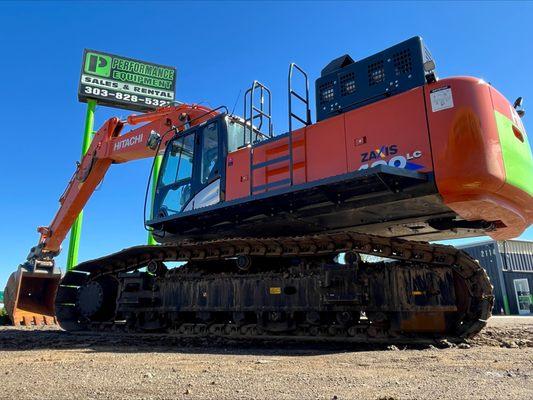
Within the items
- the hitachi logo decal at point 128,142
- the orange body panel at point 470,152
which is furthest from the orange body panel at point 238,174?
the hitachi logo decal at point 128,142

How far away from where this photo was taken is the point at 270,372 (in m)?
4.10

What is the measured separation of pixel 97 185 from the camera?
450 inches

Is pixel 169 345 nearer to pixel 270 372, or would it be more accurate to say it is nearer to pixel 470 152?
pixel 270 372

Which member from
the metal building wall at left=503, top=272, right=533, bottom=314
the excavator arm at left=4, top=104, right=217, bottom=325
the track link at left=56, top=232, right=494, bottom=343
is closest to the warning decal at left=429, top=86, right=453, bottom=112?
the track link at left=56, top=232, right=494, bottom=343

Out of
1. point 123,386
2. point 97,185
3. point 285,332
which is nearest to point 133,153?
point 97,185

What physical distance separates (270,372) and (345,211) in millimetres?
2876

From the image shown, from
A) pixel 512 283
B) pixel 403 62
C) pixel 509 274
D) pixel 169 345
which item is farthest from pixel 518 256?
pixel 169 345

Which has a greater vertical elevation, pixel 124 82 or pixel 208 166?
pixel 124 82

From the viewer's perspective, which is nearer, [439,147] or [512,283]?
[439,147]

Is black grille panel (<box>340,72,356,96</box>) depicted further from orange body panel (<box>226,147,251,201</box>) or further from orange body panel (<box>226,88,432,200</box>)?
orange body panel (<box>226,147,251,201</box>)

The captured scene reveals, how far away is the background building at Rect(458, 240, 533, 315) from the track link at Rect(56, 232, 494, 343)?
83.0 ft

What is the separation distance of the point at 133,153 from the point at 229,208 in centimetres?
473

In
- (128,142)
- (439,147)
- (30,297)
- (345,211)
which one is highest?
(128,142)

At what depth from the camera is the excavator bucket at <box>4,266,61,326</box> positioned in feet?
36.0
